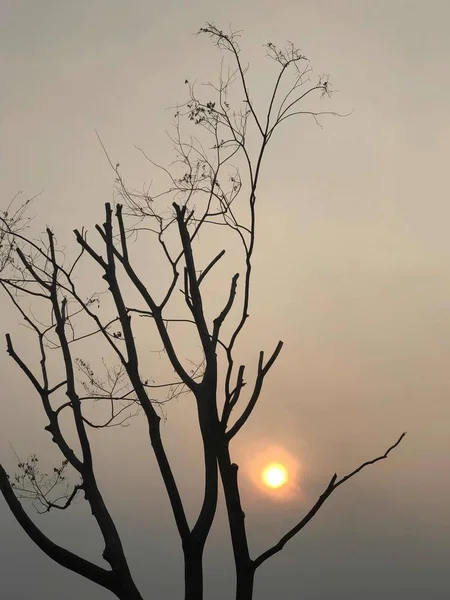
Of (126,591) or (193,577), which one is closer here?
(126,591)

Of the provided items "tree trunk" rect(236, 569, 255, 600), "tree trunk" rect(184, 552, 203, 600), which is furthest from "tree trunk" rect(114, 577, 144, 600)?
"tree trunk" rect(236, 569, 255, 600)

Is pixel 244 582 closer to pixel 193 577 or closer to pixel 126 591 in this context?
pixel 193 577

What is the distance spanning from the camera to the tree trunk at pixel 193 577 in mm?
5484

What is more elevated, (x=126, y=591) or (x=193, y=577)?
(x=193, y=577)

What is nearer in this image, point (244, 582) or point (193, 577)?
point (244, 582)

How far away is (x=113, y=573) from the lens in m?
5.39

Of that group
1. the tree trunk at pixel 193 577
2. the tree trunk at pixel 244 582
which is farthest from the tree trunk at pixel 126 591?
the tree trunk at pixel 244 582

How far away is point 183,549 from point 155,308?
78.1 inches

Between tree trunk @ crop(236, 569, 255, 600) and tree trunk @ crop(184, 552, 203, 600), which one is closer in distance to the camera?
tree trunk @ crop(236, 569, 255, 600)

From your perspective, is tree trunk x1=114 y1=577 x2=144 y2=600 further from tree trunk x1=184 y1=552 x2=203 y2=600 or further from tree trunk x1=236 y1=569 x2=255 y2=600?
tree trunk x1=236 y1=569 x2=255 y2=600

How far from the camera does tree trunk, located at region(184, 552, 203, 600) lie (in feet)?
18.0

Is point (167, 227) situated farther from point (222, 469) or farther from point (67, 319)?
point (222, 469)

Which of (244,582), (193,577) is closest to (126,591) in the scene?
(193,577)

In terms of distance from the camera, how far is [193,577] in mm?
5512
